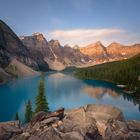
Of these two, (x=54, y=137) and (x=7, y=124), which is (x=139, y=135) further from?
(x=7, y=124)

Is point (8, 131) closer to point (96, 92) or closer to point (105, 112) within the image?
point (105, 112)

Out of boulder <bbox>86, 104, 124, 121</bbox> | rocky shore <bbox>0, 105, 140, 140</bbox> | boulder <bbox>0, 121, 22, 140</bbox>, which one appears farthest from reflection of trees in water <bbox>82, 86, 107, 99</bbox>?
boulder <bbox>0, 121, 22, 140</bbox>

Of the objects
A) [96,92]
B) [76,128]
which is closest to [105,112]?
[76,128]

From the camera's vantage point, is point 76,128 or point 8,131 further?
point 8,131

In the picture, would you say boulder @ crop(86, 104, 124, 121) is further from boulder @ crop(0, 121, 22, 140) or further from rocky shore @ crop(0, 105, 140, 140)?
boulder @ crop(0, 121, 22, 140)

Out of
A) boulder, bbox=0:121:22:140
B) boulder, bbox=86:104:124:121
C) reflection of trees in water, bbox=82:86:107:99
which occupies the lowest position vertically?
reflection of trees in water, bbox=82:86:107:99

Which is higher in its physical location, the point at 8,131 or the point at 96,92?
the point at 8,131

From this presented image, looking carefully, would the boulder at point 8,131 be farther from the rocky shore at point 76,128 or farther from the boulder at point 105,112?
the boulder at point 105,112

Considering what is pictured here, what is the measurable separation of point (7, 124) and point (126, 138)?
793 inches

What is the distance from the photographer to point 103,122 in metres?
37.3

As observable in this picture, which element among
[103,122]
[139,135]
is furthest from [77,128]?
[139,135]

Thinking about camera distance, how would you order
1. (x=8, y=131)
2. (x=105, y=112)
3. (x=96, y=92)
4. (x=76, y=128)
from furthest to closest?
1. (x=96, y=92)
2. (x=105, y=112)
3. (x=8, y=131)
4. (x=76, y=128)

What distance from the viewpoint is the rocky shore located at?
31.0 meters

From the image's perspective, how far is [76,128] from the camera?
110ft
